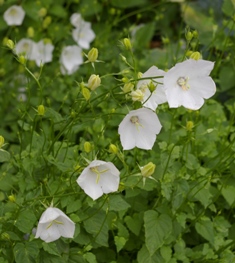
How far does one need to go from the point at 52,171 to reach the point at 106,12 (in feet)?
8.13

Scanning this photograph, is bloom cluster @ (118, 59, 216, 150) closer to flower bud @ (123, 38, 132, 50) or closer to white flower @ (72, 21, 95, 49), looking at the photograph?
flower bud @ (123, 38, 132, 50)

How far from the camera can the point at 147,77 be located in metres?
2.20

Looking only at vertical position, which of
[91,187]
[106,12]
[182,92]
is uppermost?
[182,92]

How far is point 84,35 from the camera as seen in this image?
173 inches

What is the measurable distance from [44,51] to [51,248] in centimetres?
191

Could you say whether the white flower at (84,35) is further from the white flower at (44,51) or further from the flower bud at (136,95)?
the flower bud at (136,95)

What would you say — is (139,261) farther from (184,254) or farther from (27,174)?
(27,174)

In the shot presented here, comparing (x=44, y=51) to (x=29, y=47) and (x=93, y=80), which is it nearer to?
(x=29, y=47)

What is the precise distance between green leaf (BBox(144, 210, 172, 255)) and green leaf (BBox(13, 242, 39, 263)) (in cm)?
46

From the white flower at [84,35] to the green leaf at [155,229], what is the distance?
6.67ft

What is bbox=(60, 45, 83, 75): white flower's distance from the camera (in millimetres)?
4025

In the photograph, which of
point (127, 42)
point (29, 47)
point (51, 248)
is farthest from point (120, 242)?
point (29, 47)

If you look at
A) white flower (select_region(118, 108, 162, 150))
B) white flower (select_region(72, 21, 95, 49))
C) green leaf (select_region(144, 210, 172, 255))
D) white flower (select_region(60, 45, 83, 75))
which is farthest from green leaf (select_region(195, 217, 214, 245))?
white flower (select_region(72, 21, 95, 49))

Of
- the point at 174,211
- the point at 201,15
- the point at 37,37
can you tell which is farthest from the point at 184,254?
the point at 201,15
